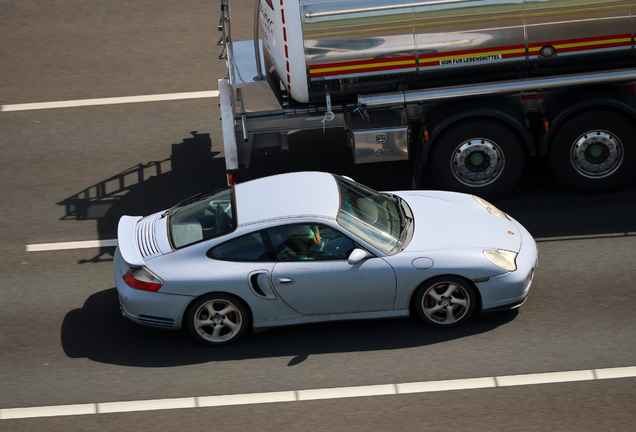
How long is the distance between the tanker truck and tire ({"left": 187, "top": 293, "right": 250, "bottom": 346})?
2.43 metres

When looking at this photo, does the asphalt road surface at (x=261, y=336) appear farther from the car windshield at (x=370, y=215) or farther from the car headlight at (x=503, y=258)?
the car windshield at (x=370, y=215)

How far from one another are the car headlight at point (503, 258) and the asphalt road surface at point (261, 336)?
62 centimetres

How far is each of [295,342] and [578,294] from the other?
3015 mm

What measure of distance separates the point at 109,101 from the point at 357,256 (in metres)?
7.48

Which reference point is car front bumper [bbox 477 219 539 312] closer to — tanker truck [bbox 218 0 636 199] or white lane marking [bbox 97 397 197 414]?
tanker truck [bbox 218 0 636 199]

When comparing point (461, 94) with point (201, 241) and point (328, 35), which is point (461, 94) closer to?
point (328, 35)

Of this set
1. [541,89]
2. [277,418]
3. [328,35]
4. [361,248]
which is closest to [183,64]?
[328,35]

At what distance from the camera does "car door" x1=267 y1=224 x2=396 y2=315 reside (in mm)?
7461

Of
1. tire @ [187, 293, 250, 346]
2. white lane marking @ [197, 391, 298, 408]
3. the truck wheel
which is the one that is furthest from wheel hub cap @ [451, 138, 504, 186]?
white lane marking @ [197, 391, 298, 408]

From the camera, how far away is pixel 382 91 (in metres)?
9.94

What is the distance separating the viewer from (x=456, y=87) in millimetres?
9820

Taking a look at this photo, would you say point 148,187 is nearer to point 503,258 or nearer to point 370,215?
point 370,215

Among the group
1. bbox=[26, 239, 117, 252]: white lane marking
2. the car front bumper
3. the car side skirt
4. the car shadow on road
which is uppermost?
bbox=[26, 239, 117, 252]: white lane marking

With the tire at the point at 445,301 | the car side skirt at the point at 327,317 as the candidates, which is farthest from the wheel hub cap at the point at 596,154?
the car side skirt at the point at 327,317
